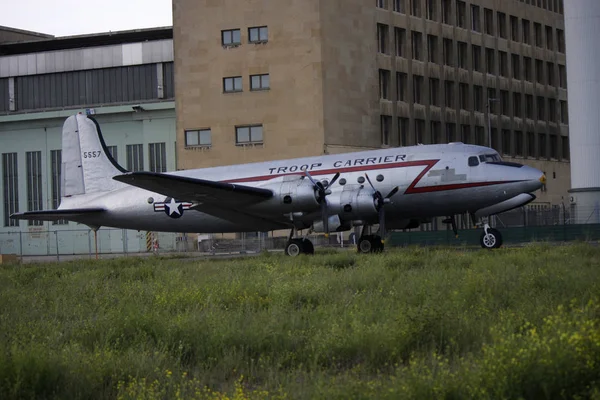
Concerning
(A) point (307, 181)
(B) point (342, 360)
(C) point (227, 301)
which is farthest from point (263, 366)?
(A) point (307, 181)

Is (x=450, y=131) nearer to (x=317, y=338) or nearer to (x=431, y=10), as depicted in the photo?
(x=431, y=10)

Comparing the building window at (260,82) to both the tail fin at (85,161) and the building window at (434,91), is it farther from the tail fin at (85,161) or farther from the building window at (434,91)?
the tail fin at (85,161)

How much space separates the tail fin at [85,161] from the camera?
4016 cm

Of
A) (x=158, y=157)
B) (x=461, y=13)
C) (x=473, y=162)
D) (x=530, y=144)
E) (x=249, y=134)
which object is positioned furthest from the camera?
(x=530, y=144)

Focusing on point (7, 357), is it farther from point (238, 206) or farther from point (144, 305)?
point (238, 206)

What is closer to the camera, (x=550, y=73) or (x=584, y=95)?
(x=584, y=95)

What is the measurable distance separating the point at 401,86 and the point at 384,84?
2.85m

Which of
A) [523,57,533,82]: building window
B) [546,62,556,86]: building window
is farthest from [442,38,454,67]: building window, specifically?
[546,62,556,86]: building window

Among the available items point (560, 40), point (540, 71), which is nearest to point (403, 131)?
point (540, 71)

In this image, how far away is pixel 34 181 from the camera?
7825 cm

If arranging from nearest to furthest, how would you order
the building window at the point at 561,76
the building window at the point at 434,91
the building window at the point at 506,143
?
the building window at the point at 434,91 → the building window at the point at 506,143 → the building window at the point at 561,76

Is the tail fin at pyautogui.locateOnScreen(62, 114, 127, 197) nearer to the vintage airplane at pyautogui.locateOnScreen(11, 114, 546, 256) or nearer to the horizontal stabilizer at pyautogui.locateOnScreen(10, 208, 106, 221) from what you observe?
the horizontal stabilizer at pyautogui.locateOnScreen(10, 208, 106, 221)

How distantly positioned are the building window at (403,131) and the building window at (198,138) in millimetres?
16277

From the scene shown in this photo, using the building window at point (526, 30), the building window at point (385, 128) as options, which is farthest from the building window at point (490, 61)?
the building window at point (385, 128)
